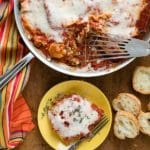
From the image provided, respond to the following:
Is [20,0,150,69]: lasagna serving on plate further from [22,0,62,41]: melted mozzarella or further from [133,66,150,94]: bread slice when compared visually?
[133,66,150,94]: bread slice

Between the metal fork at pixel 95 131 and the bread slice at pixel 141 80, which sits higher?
the bread slice at pixel 141 80

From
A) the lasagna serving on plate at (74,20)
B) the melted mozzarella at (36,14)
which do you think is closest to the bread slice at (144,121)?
the lasagna serving on plate at (74,20)

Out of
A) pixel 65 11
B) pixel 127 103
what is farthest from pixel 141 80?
pixel 65 11

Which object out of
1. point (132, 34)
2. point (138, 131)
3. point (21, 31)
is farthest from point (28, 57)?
point (138, 131)

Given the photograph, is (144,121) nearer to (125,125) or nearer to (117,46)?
(125,125)

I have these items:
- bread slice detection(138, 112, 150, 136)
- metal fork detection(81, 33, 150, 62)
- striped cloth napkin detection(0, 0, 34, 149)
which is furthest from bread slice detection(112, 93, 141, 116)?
striped cloth napkin detection(0, 0, 34, 149)

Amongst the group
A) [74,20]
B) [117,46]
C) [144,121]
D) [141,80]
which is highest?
[74,20]

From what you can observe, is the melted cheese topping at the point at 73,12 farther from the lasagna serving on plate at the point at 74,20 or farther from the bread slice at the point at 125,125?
the bread slice at the point at 125,125
